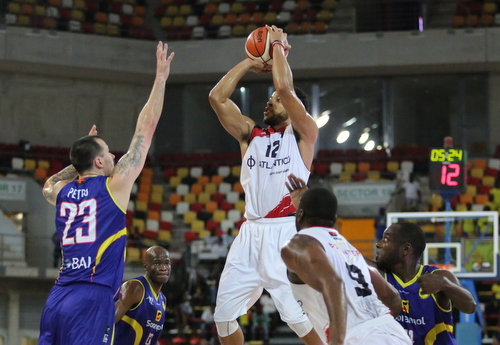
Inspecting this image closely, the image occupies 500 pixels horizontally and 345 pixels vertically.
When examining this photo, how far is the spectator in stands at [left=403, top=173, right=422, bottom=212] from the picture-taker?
20.0 meters

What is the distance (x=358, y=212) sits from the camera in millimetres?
21609

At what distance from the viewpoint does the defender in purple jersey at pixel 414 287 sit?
6.04 metres

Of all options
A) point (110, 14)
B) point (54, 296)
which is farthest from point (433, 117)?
point (54, 296)

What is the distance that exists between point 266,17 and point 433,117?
5973 millimetres

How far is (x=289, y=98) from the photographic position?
678 cm

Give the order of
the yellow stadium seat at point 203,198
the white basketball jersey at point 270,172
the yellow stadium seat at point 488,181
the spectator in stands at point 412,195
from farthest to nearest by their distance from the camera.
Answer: the yellow stadium seat at point 203,198, the yellow stadium seat at point 488,181, the spectator in stands at point 412,195, the white basketball jersey at point 270,172

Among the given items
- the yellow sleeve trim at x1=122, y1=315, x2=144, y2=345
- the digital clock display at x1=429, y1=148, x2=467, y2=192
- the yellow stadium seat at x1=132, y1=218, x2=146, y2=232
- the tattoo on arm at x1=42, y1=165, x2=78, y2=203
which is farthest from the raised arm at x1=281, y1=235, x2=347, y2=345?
the yellow stadium seat at x1=132, y1=218, x2=146, y2=232

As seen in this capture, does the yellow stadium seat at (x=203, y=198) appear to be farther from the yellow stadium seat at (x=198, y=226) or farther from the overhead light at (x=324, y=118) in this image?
the overhead light at (x=324, y=118)

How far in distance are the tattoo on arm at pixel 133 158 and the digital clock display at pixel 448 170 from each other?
28.7 feet

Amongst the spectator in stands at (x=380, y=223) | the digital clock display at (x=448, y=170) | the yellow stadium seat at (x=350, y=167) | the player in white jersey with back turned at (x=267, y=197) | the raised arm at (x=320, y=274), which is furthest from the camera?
the yellow stadium seat at (x=350, y=167)

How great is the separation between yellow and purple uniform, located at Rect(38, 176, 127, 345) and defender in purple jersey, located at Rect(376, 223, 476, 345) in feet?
6.67

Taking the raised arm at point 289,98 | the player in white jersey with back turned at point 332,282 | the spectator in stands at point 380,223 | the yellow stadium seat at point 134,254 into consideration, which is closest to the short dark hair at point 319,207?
the player in white jersey with back turned at point 332,282

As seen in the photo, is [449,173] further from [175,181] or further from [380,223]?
[175,181]

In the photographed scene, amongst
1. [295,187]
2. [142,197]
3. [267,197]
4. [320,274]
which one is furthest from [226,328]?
[142,197]
